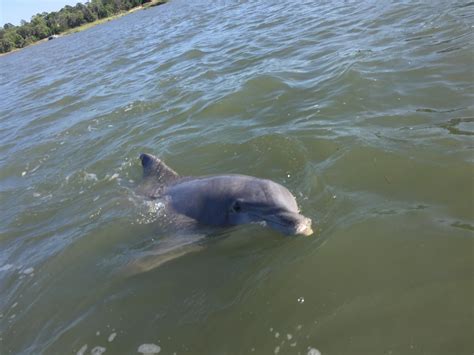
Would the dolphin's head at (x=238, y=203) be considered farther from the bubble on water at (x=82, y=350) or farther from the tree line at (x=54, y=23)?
the tree line at (x=54, y=23)

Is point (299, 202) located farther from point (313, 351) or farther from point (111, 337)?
point (111, 337)

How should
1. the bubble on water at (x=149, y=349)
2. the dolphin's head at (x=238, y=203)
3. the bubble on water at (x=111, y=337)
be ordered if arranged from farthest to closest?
the dolphin's head at (x=238, y=203), the bubble on water at (x=111, y=337), the bubble on water at (x=149, y=349)

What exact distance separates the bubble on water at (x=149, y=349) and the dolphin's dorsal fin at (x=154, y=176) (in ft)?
8.96

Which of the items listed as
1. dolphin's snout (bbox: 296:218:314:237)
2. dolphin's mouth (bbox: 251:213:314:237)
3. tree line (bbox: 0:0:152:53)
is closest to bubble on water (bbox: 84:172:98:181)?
dolphin's mouth (bbox: 251:213:314:237)

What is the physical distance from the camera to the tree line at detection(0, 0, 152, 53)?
73250 millimetres

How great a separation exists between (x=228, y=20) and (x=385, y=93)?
17047 millimetres

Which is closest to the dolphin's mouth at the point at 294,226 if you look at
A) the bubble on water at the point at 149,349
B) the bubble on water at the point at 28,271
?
the bubble on water at the point at 149,349

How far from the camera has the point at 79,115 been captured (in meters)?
12.5

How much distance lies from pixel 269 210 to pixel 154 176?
259 centimetres

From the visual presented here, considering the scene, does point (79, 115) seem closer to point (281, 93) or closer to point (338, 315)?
point (281, 93)

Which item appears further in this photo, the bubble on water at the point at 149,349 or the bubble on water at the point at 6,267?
the bubble on water at the point at 6,267

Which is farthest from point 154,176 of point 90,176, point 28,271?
point 28,271

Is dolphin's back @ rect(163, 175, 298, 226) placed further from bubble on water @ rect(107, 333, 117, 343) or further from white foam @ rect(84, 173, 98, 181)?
white foam @ rect(84, 173, 98, 181)

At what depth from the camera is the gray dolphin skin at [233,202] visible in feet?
15.4
